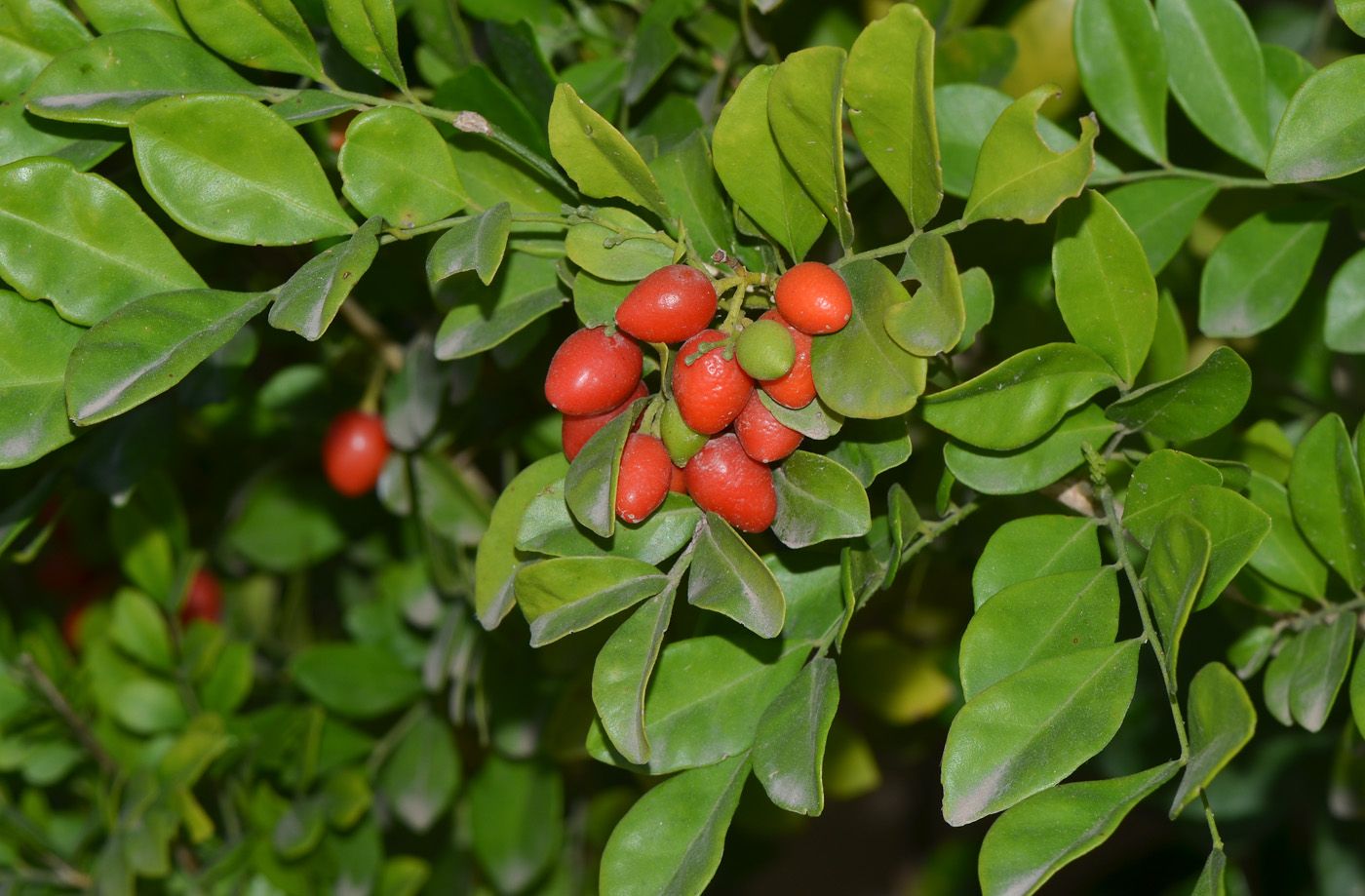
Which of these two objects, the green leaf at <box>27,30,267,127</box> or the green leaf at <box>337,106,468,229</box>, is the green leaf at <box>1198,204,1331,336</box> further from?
the green leaf at <box>27,30,267,127</box>

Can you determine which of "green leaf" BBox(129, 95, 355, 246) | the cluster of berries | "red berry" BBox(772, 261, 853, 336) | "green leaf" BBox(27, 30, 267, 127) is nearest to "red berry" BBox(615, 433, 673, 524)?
the cluster of berries

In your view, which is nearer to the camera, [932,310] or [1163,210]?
[932,310]

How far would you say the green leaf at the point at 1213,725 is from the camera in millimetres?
503

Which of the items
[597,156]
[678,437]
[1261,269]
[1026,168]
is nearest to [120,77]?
[597,156]

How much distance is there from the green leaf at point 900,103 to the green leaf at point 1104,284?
0.33 ft

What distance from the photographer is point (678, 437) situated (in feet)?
1.97

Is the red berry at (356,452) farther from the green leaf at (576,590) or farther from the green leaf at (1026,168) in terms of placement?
the green leaf at (1026,168)

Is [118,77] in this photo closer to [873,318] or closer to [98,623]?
[873,318]

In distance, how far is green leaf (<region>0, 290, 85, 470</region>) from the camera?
2.08ft

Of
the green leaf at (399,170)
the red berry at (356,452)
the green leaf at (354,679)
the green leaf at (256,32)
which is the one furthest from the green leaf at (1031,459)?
the green leaf at (354,679)

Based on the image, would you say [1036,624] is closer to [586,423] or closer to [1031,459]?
[1031,459]

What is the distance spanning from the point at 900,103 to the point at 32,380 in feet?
1.68

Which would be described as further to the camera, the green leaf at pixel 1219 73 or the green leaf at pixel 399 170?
the green leaf at pixel 1219 73

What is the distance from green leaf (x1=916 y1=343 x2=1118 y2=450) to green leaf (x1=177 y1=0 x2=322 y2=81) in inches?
17.6
